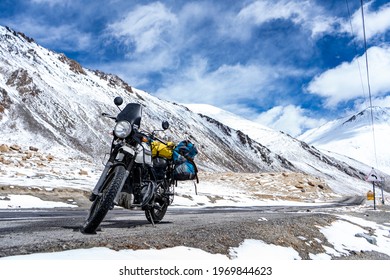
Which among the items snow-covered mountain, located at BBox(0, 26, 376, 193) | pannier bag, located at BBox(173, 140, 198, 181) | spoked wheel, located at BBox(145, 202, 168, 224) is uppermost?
snow-covered mountain, located at BBox(0, 26, 376, 193)

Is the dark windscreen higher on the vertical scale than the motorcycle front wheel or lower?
higher

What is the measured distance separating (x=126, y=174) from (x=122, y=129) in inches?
32.3

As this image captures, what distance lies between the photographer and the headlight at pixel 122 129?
739cm

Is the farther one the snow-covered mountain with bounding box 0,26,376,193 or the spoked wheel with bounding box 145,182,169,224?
the snow-covered mountain with bounding box 0,26,376,193

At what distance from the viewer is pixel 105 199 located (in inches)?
273

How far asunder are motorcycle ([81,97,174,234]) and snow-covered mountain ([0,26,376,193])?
264ft

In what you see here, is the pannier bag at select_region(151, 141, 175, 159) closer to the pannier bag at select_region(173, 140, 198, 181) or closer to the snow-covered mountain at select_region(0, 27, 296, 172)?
the pannier bag at select_region(173, 140, 198, 181)

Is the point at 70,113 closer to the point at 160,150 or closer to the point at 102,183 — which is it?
the point at 160,150

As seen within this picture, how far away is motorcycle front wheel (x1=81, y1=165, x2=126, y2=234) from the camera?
22.8 feet

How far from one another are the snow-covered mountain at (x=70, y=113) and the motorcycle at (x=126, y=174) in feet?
264

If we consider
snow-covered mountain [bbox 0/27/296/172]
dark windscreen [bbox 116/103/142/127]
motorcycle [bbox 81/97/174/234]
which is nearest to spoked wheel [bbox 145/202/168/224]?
motorcycle [bbox 81/97/174/234]

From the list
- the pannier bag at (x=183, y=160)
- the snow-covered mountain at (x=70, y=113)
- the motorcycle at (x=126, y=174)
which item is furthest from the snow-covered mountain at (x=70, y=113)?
the motorcycle at (x=126, y=174)

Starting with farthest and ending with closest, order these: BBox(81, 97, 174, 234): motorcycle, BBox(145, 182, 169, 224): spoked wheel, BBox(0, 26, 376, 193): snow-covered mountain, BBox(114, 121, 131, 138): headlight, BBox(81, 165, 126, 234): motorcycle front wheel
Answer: BBox(0, 26, 376, 193): snow-covered mountain → BBox(145, 182, 169, 224): spoked wheel → BBox(114, 121, 131, 138): headlight → BBox(81, 97, 174, 234): motorcycle → BBox(81, 165, 126, 234): motorcycle front wheel

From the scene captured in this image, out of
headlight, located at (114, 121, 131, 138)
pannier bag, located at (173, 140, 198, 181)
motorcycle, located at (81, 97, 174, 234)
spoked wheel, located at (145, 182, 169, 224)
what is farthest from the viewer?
pannier bag, located at (173, 140, 198, 181)
